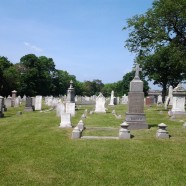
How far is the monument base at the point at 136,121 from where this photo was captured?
17.3 meters

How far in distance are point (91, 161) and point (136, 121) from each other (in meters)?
7.88

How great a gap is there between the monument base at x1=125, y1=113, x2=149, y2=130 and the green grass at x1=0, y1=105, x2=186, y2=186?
8.55ft

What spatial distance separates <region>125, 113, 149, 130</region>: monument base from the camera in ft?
56.9

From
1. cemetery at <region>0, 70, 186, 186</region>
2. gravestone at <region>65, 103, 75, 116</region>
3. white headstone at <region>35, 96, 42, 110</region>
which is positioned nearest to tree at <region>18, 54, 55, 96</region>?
white headstone at <region>35, 96, 42, 110</region>

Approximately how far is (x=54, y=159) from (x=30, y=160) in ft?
2.43

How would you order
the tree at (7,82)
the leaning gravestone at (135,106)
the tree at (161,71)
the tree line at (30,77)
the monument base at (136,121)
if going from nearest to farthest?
the monument base at (136,121) < the leaning gravestone at (135,106) < the tree at (161,71) < the tree at (7,82) < the tree line at (30,77)

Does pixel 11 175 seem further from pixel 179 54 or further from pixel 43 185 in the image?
pixel 179 54

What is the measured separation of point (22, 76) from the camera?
7619 cm

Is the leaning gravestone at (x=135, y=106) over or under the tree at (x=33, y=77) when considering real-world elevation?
under

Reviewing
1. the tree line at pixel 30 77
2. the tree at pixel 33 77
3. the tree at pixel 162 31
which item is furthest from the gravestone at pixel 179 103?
the tree at pixel 33 77

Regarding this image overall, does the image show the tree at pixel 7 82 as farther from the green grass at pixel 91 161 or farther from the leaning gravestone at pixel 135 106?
the green grass at pixel 91 161

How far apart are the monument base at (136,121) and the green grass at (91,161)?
8.55 feet

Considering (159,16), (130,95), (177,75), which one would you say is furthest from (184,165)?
(177,75)

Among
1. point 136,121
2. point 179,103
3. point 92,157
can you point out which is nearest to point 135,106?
point 136,121
